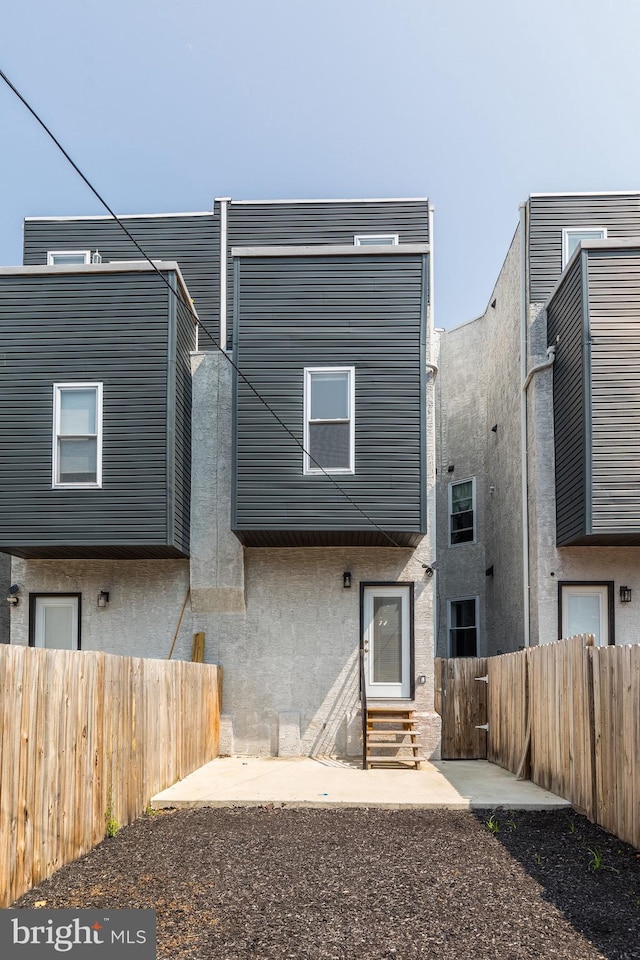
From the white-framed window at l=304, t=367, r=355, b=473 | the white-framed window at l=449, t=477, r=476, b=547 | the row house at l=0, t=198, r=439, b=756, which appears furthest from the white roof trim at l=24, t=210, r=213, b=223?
the white-framed window at l=449, t=477, r=476, b=547

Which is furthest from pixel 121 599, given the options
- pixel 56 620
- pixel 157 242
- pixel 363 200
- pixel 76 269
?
pixel 363 200

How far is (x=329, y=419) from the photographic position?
11.9 m

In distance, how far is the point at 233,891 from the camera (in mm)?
5582

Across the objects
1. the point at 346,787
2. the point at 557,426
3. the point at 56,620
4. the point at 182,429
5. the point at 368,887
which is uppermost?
the point at 557,426

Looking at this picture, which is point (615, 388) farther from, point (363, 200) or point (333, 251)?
point (363, 200)

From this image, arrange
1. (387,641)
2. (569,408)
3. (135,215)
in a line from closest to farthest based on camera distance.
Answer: (387,641)
(569,408)
(135,215)

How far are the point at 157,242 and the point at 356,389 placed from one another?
6131mm

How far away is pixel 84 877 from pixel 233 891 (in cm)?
103

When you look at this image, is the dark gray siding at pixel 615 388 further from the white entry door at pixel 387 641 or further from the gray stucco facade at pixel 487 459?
the white entry door at pixel 387 641

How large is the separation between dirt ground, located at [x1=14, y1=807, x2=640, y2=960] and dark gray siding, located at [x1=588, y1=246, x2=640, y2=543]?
4967 millimetres

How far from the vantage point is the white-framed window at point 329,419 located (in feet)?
38.7

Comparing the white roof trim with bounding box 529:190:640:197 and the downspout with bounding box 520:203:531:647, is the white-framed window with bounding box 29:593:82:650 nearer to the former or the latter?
the downspout with bounding box 520:203:531:647

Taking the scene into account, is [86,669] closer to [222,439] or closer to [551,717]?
[551,717]

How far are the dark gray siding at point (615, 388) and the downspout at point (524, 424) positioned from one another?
200 cm
